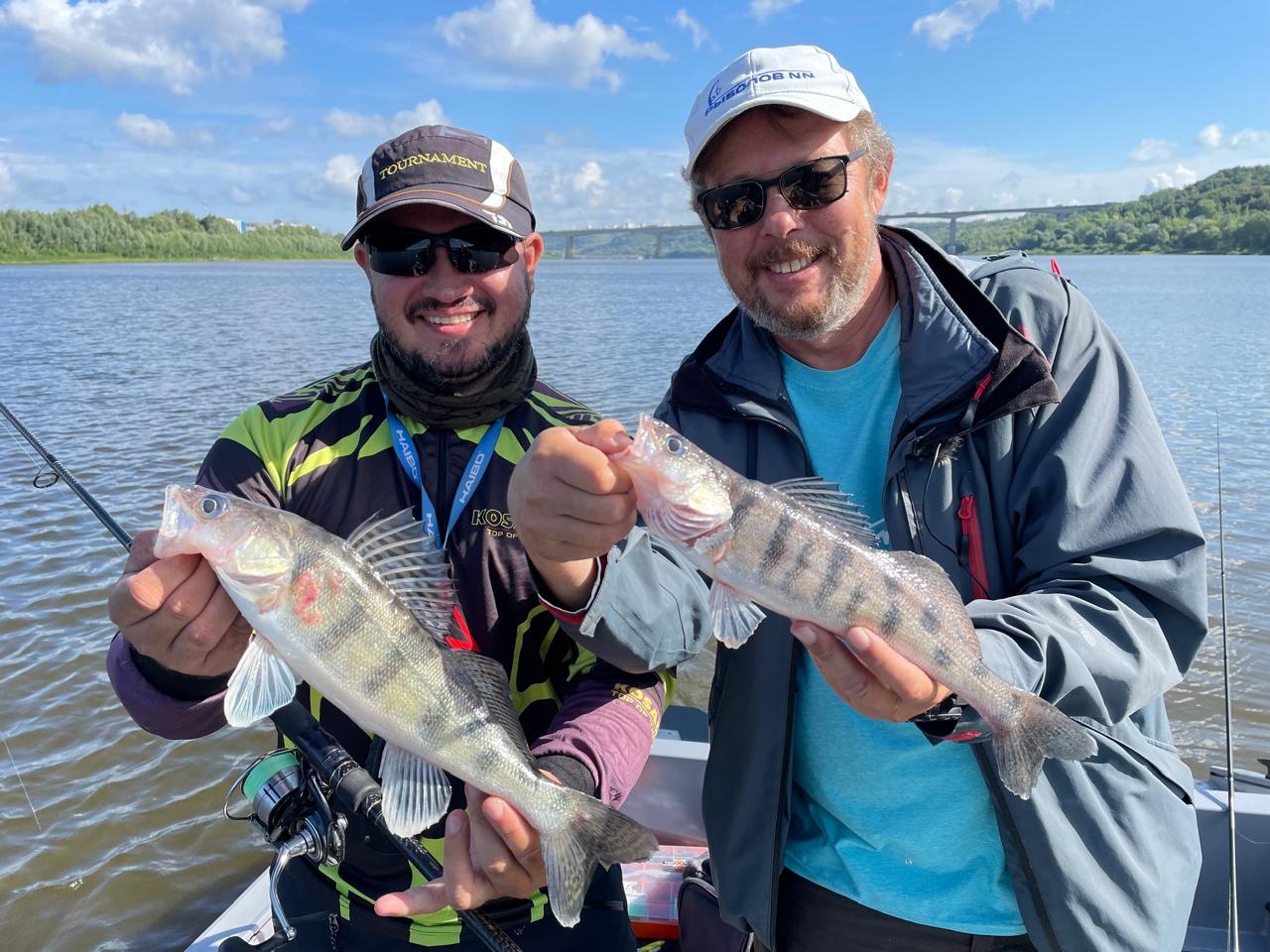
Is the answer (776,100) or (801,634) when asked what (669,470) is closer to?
(801,634)

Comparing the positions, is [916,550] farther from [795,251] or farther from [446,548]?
[446,548]

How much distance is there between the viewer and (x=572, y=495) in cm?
219

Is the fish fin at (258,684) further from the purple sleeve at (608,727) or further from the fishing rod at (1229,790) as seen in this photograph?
the fishing rod at (1229,790)

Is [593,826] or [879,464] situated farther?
[879,464]

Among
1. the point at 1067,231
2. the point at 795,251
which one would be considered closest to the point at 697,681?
the point at 795,251

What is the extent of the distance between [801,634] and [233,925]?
3412mm

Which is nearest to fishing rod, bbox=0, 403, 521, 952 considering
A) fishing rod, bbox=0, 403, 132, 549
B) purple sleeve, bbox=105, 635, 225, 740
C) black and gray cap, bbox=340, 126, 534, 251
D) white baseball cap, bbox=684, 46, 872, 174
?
purple sleeve, bbox=105, 635, 225, 740

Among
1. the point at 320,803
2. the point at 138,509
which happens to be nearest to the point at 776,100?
the point at 320,803

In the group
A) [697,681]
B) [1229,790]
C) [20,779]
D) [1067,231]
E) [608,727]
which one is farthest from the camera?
[1067,231]

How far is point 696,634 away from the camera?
9.08ft

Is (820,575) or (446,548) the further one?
(446,548)

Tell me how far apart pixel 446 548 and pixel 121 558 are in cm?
922

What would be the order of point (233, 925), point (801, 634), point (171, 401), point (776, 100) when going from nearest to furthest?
1. point (801, 634)
2. point (776, 100)
3. point (233, 925)
4. point (171, 401)

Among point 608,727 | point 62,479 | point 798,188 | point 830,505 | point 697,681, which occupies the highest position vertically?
point 798,188
